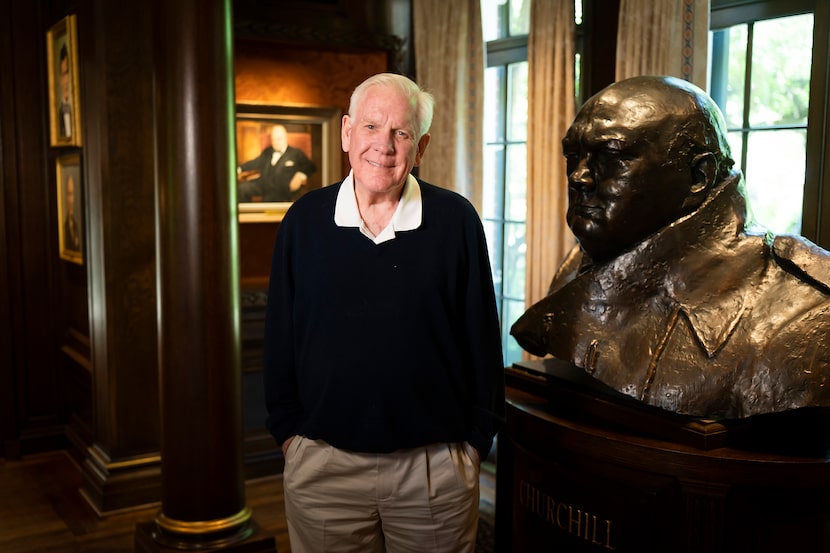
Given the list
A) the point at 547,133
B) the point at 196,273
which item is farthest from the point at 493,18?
the point at 196,273

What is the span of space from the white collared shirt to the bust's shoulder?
1021mm

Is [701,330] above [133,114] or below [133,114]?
below

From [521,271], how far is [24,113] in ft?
10.3

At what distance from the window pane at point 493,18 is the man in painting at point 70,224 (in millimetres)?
2524

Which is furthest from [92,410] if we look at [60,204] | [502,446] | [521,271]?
[502,446]

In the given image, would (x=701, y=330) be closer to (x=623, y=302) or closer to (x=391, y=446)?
(x=623, y=302)

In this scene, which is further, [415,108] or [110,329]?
[110,329]

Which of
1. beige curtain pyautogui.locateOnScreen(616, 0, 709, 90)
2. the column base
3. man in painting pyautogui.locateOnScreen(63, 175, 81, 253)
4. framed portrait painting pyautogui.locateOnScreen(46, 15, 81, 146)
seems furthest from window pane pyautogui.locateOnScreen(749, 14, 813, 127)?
man in painting pyautogui.locateOnScreen(63, 175, 81, 253)

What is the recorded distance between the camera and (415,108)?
2164 millimetres

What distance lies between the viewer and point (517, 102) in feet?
16.9

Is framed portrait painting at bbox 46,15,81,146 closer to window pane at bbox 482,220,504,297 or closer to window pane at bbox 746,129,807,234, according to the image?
window pane at bbox 482,220,504,297

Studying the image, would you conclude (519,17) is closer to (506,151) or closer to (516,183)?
(506,151)

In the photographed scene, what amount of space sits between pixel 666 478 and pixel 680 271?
584 millimetres

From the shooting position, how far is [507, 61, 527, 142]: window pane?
5.11m
